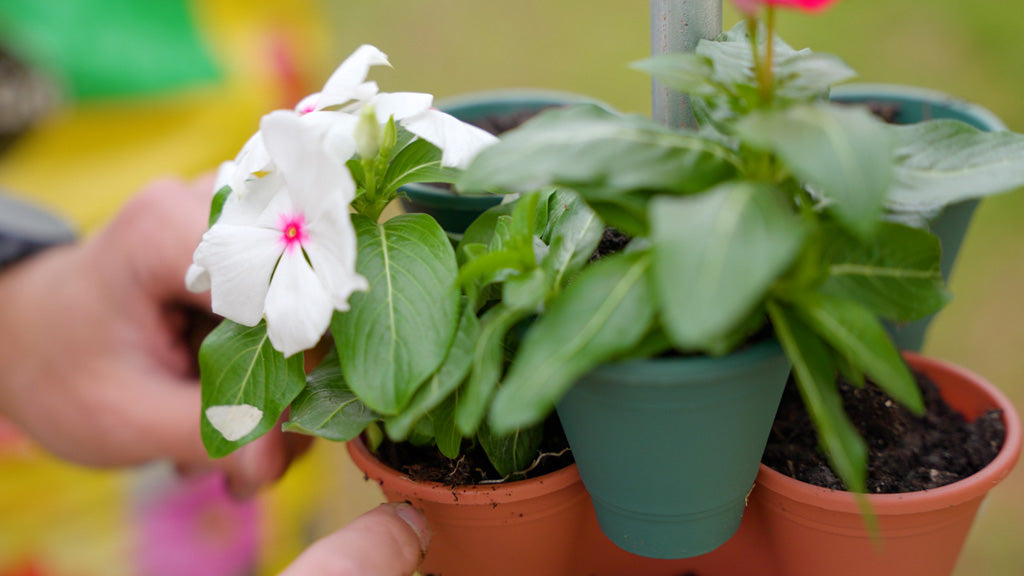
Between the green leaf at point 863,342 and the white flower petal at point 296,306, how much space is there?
277 millimetres

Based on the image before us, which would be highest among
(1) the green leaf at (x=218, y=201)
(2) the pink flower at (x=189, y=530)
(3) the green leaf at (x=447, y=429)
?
(1) the green leaf at (x=218, y=201)

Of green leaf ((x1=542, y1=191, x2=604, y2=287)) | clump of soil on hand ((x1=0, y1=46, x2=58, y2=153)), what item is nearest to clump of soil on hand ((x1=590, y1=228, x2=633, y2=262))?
green leaf ((x1=542, y1=191, x2=604, y2=287))

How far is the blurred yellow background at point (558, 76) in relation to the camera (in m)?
1.19

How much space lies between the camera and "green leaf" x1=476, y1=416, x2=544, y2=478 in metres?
0.55

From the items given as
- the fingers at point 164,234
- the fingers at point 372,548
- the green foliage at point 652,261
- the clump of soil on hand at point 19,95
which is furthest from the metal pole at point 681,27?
the clump of soil on hand at point 19,95

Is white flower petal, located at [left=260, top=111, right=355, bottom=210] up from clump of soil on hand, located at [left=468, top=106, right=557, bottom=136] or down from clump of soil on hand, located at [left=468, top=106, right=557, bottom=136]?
up

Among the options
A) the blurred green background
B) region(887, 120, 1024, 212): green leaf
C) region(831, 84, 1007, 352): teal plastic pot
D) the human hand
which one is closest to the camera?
region(887, 120, 1024, 212): green leaf

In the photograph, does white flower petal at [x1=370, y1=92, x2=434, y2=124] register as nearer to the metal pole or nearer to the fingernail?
the metal pole

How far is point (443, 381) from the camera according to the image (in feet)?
1.56

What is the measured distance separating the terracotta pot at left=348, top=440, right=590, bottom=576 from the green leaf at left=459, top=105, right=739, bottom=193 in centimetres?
24

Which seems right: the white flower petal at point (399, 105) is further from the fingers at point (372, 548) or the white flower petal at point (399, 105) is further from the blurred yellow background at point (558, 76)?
the blurred yellow background at point (558, 76)

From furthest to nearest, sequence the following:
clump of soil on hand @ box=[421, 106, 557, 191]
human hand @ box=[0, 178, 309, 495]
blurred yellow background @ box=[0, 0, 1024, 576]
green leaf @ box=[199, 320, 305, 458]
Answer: blurred yellow background @ box=[0, 0, 1024, 576], clump of soil on hand @ box=[421, 106, 557, 191], human hand @ box=[0, 178, 309, 495], green leaf @ box=[199, 320, 305, 458]

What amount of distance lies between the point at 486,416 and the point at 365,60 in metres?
0.27

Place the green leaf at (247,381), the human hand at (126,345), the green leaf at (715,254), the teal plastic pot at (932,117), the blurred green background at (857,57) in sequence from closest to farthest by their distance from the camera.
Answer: the green leaf at (715,254) → the green leaf at (247,381) → the teal plastic pot at (932,117) → the human hand at (126,345) → the blurred green background at (857,57)
